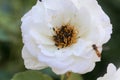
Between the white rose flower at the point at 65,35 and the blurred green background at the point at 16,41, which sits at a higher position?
the white rose flower at the point at 65,35

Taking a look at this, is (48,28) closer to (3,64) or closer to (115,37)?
(3,64)

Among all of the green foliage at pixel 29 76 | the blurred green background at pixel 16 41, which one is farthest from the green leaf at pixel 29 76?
the blurred green background at pixel 16 41

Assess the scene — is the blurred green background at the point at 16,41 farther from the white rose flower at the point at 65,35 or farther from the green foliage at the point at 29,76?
the white rose flower at the point at 65,35

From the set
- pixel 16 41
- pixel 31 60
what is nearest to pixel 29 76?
pixel 31 60

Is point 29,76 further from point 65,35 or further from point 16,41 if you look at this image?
point 16,41

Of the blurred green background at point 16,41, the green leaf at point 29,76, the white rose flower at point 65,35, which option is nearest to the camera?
the white rose flower at point 65,35

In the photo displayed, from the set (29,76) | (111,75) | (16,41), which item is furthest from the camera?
(16,41)

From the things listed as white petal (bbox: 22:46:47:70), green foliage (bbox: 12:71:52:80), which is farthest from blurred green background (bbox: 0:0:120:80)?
white petal (bbox: 22:46:47:70)

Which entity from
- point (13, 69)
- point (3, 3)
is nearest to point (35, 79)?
point (13, 69)
